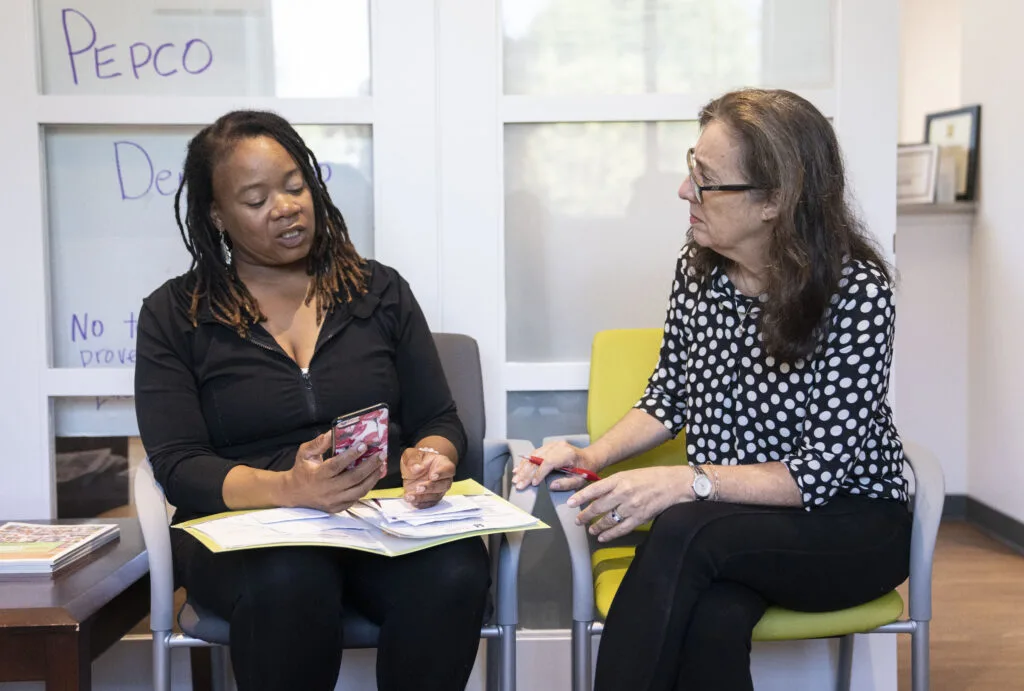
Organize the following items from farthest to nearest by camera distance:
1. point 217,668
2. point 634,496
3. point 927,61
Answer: point 927,61 → point 217,668 → point 634,496

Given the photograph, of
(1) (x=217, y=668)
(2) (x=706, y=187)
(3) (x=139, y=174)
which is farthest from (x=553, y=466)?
(3) (x=139, y=174)

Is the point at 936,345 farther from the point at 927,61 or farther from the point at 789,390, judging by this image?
the point at 789,390

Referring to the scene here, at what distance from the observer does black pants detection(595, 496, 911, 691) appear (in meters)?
1.46

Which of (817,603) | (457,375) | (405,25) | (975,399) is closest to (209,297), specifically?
(457,375)

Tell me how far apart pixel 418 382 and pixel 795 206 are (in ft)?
2.35

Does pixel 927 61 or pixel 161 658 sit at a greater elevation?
pixel 927 61

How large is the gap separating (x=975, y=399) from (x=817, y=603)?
A: 8.76 feet

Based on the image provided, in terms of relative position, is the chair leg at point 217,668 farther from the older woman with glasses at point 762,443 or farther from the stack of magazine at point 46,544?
the older woman with glasses at point 762,443

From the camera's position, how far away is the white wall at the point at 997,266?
3572 mm

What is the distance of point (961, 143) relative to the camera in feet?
13.2

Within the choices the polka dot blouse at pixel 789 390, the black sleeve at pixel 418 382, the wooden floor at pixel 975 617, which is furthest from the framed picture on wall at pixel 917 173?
the black sleeve at pixel 418 382

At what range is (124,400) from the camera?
220cm

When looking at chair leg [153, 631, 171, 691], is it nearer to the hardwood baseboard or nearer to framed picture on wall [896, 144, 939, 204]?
the hardwood baseboard

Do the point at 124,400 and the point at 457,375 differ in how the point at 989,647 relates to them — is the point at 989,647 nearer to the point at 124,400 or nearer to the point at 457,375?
the point at 457,375
